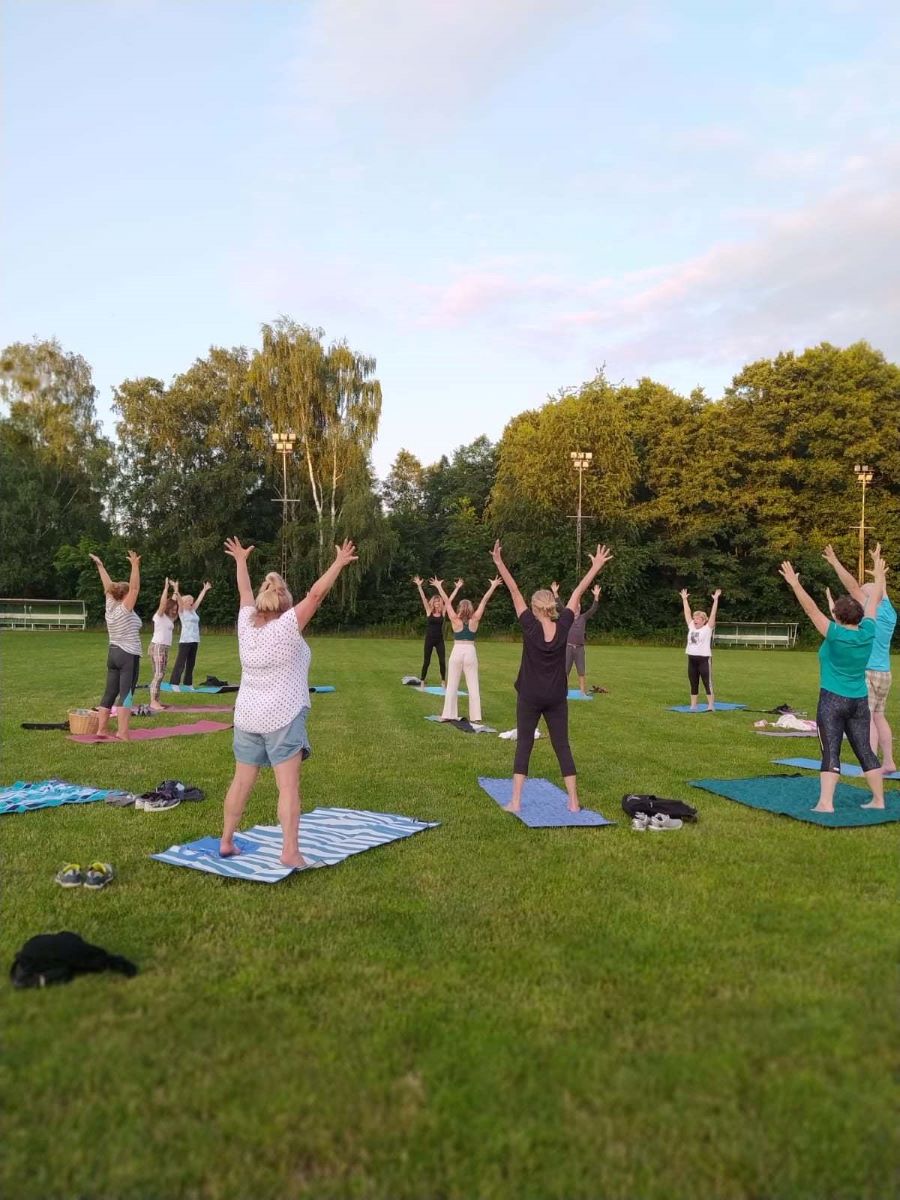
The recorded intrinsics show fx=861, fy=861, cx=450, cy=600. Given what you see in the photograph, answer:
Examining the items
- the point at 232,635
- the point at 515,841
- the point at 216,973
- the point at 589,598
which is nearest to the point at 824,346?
the point at 589,598

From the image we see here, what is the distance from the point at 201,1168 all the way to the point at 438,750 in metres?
8.13

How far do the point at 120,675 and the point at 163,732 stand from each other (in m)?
1.19

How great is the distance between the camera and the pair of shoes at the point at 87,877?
538 cm

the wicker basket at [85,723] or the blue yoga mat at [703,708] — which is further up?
the wicker basket at [85,723]

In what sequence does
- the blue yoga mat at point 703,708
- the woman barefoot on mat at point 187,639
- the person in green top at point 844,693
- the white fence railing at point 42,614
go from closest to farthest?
1. the person in green top at point 844,693
2. the blue yoga mat at point 703,708
3. the woman barefoot on mat at point 187,639
4. the white fence railing at point 42,614

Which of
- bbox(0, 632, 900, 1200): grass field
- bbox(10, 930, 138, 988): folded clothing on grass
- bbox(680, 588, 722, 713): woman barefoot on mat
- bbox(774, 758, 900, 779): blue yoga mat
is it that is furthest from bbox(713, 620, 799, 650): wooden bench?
bbox(10, 930, 138, 988): folded clothing on grass

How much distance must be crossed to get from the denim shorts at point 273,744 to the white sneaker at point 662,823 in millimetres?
2998

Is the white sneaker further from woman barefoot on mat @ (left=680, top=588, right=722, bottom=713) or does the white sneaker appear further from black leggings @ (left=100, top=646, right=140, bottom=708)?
woman barefoot on mat @ (left=680, top=588, right=722, bottom=713)

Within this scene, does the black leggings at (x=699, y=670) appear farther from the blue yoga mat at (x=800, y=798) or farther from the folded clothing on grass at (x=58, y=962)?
the folded clothing on grass at (x=58, y=962)

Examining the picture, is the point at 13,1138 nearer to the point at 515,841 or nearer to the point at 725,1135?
the point at 725,1135

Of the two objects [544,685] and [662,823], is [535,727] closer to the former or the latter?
[544,685]

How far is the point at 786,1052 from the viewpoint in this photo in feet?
11.5

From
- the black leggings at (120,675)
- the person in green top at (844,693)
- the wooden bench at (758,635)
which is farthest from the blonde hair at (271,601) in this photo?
the wooden bench at (758,635)

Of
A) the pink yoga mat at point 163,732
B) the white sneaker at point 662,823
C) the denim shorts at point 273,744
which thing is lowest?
the pink yoga mat at point 163,732
